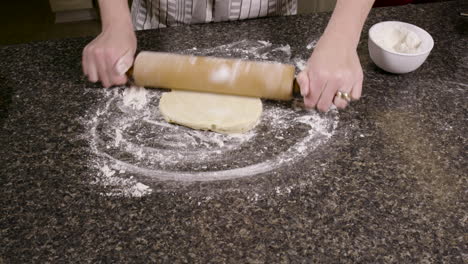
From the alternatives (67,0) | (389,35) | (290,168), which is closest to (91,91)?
(290,168)

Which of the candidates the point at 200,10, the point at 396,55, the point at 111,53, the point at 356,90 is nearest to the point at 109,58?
the point at 111,53

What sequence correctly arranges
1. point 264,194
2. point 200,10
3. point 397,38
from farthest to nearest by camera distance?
point 200,10
point 397,38
point 264,194

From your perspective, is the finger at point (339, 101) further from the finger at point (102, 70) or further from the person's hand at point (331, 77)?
the finger at point (102, 70)

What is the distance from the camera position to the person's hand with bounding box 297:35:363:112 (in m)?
1.01

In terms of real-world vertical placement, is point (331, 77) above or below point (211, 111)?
above

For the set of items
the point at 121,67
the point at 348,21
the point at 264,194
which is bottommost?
the point at 264,194

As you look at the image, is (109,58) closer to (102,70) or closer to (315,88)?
(102,70)

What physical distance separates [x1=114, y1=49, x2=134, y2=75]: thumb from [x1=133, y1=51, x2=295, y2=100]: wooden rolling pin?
0.02 meters

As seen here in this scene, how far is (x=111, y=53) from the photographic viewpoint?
1084 millimetres

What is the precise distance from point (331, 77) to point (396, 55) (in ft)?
0.81

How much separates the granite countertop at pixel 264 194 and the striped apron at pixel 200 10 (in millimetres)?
406

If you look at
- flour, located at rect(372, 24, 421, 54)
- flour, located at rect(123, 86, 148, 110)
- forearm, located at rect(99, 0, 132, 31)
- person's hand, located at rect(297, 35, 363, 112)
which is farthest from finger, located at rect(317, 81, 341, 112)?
forearm, located at rect(99, 0, 132, 31)

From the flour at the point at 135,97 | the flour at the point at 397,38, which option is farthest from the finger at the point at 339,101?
the flour at the point at 135,97

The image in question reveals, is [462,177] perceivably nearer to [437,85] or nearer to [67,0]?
[437,85]
